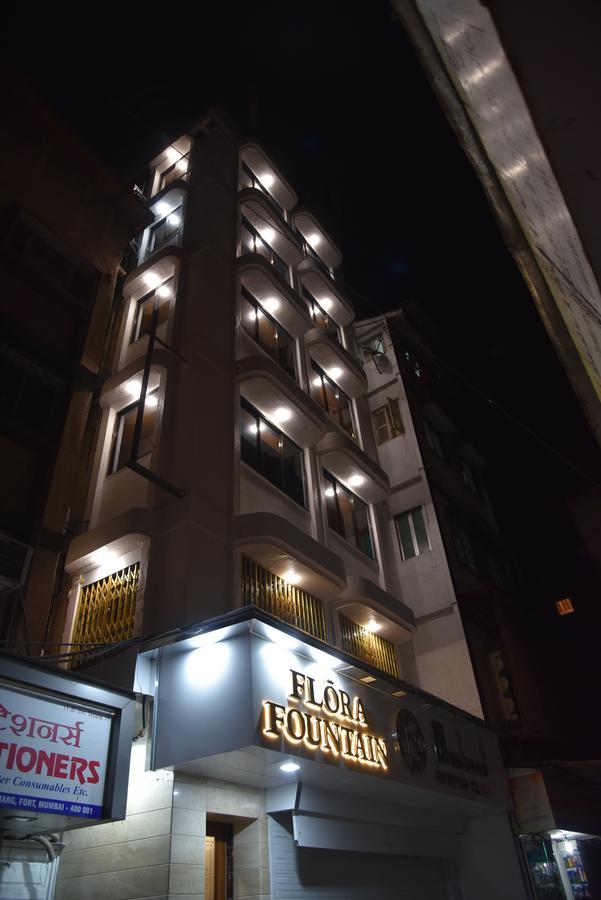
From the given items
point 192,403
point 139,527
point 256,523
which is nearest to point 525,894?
point 256,523

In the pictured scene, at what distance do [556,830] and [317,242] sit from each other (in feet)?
71.0

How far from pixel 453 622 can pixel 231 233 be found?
13146mm

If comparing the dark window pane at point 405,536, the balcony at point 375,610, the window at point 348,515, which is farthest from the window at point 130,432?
the dark window pane at point 405,536

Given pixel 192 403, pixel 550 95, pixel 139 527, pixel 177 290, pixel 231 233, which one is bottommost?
pixel 550 95

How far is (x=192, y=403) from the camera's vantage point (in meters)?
12.1

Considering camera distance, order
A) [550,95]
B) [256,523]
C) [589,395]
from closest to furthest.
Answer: [550,95] < [589,395] < [256,523]

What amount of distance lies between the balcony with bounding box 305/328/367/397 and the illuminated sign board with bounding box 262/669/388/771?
11644mm

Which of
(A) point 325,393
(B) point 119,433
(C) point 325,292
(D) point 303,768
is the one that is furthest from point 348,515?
(C) point 325,292

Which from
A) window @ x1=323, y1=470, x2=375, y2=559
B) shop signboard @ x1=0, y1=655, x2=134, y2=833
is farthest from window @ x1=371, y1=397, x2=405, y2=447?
shop signboard @ x1=0, y1=655, x2=134, y2=833

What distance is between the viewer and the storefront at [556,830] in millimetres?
12844

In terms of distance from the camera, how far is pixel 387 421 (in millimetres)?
20203

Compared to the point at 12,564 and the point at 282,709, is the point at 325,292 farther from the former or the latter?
the point at 282,709

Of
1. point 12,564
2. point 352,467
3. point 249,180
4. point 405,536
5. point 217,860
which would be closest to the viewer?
point 217,860

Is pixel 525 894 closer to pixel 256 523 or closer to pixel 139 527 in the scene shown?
pixel 256 523
